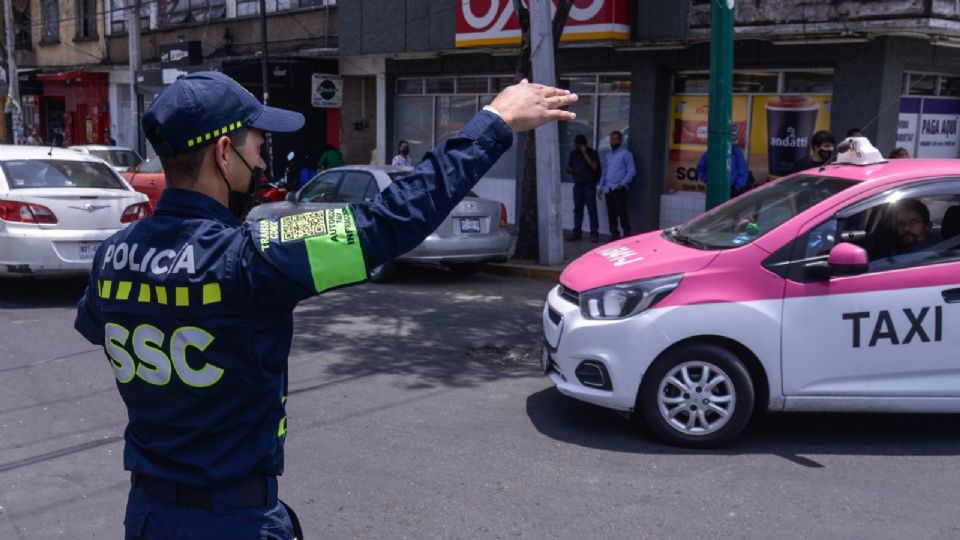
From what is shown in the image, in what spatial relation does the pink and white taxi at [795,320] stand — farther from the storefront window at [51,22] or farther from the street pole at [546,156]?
the storefront window at [51,22]

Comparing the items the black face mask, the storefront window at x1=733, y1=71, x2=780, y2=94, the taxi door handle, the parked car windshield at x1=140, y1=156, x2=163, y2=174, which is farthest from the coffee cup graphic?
the black face mask

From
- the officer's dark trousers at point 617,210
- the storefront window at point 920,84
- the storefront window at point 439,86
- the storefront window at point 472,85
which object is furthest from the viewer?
the storefront window at point 439,86

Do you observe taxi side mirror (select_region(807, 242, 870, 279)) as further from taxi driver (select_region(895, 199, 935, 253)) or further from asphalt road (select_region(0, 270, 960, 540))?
asphalt road (select_region(0, 270, 960, 540))

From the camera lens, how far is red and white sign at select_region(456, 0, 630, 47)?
48.3 ft

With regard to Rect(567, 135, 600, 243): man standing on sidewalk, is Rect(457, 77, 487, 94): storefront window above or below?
above

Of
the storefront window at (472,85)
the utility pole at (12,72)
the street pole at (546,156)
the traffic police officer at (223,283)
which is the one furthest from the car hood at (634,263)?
the utility pole at (12,72)

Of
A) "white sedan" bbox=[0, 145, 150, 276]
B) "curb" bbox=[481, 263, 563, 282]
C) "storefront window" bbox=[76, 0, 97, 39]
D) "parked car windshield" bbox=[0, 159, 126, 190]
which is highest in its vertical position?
"storefront window" bbox=[76, 0, 97, 39]

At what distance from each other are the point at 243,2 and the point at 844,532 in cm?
2300

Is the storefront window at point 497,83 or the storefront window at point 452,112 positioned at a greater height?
the storefront window at point 497,83

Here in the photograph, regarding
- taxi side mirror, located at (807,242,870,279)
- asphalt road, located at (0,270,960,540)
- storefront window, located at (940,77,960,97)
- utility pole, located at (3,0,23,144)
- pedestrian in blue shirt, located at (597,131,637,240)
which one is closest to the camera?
asphalt road, located at (0,270,960,540)

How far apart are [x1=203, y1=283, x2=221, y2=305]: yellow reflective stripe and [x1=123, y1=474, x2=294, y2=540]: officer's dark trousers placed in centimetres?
43

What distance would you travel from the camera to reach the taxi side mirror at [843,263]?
221 inches

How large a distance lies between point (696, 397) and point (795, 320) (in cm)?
74

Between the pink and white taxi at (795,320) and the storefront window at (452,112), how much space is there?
43.7 ft
